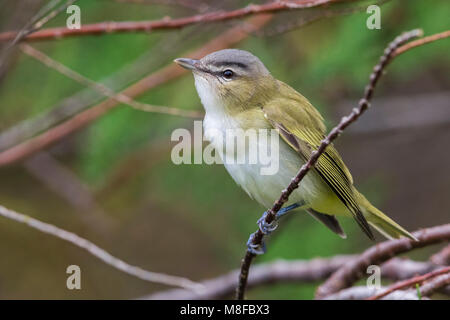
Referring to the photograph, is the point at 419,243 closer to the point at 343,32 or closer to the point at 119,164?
the point at 343,32

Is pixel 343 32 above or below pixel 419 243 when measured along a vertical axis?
above

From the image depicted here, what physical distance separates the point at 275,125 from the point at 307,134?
15 centimetres

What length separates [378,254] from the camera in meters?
2.78

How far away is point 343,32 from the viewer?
4109 mm

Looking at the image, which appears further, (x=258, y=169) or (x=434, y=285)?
(x=258, y=169)

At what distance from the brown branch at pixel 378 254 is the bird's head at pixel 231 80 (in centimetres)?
82

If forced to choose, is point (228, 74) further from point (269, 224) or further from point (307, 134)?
point (269, 224)

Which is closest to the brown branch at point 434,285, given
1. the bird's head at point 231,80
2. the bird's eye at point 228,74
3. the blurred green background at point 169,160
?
the bird's head at point 231,80

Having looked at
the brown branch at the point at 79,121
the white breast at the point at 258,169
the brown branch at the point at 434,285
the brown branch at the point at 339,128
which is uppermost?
the brown branch at the point at 79,121

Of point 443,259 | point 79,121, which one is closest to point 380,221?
point 443,259

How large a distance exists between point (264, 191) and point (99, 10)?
2504mm

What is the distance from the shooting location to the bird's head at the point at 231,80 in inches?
109

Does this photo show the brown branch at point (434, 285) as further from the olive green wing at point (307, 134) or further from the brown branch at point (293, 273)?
the brown branch at point (293, 273)
